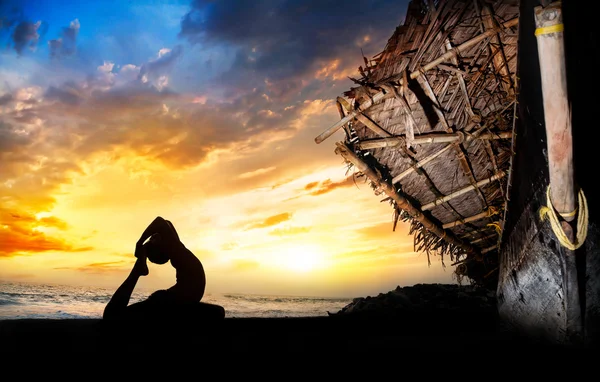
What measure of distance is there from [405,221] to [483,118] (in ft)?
9.68

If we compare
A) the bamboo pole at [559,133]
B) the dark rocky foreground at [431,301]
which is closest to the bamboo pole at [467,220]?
the dark rocky foreground at [431,301]

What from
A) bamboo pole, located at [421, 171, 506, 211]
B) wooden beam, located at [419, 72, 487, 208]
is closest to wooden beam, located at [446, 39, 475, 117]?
wooden beam, located at [419, 72, 487, 208]

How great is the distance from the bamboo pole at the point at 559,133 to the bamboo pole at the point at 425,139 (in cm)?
184

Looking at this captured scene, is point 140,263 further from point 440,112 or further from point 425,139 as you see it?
point 440,112

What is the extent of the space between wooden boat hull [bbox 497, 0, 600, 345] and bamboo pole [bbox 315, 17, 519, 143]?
659mm

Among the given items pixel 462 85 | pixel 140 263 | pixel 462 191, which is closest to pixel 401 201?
pixel 462 191

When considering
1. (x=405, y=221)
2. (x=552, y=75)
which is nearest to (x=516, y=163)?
(x=552, y=75)

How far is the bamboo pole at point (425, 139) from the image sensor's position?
374 cm

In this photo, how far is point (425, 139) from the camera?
12.8 ft

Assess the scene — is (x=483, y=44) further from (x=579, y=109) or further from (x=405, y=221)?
(x=405, y=221)

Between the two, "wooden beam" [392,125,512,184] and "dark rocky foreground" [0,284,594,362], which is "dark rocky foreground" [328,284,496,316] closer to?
"wooden beam" [392,125,512,184]

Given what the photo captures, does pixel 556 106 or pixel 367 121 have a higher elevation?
pixel 367 121

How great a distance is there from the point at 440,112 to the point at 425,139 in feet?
1.26

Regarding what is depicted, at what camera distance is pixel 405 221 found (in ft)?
20.2
